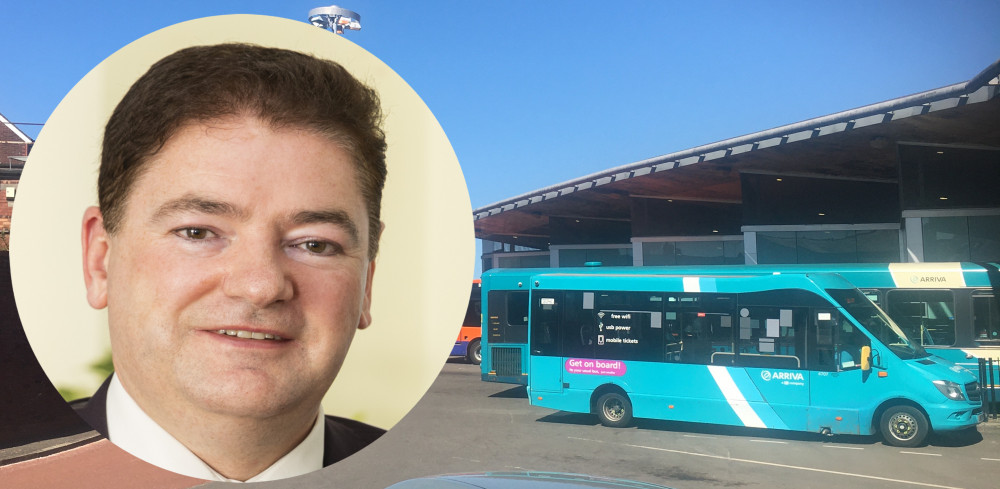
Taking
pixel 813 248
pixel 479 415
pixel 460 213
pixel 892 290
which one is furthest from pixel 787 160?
pixel 460 213

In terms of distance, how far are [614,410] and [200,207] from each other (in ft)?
46.0

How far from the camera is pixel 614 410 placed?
48.5ft

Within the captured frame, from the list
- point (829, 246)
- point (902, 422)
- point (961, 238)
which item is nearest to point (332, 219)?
point (902, 422)

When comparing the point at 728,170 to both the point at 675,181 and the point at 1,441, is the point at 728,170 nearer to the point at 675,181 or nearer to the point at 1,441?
the point at 675,181

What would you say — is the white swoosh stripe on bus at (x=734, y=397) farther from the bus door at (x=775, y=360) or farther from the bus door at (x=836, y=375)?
the bus door at (x=836, y=375)

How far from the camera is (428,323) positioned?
1454 mm

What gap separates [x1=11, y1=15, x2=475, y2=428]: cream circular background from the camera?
52.2 inches

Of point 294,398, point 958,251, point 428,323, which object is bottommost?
point 294,398

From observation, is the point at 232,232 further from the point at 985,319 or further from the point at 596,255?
the point at 596,255

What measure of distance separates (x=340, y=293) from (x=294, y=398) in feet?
0.60

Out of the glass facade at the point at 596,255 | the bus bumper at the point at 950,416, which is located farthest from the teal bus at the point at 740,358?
the glass facade at the point at 596,255

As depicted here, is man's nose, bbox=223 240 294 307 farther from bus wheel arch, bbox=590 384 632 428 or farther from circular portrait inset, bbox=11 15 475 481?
bus wheel arch, bbox=590 384 632 428

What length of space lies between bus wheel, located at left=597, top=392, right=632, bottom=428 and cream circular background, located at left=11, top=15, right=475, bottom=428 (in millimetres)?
13498

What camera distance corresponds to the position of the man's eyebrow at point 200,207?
4.16 ft
